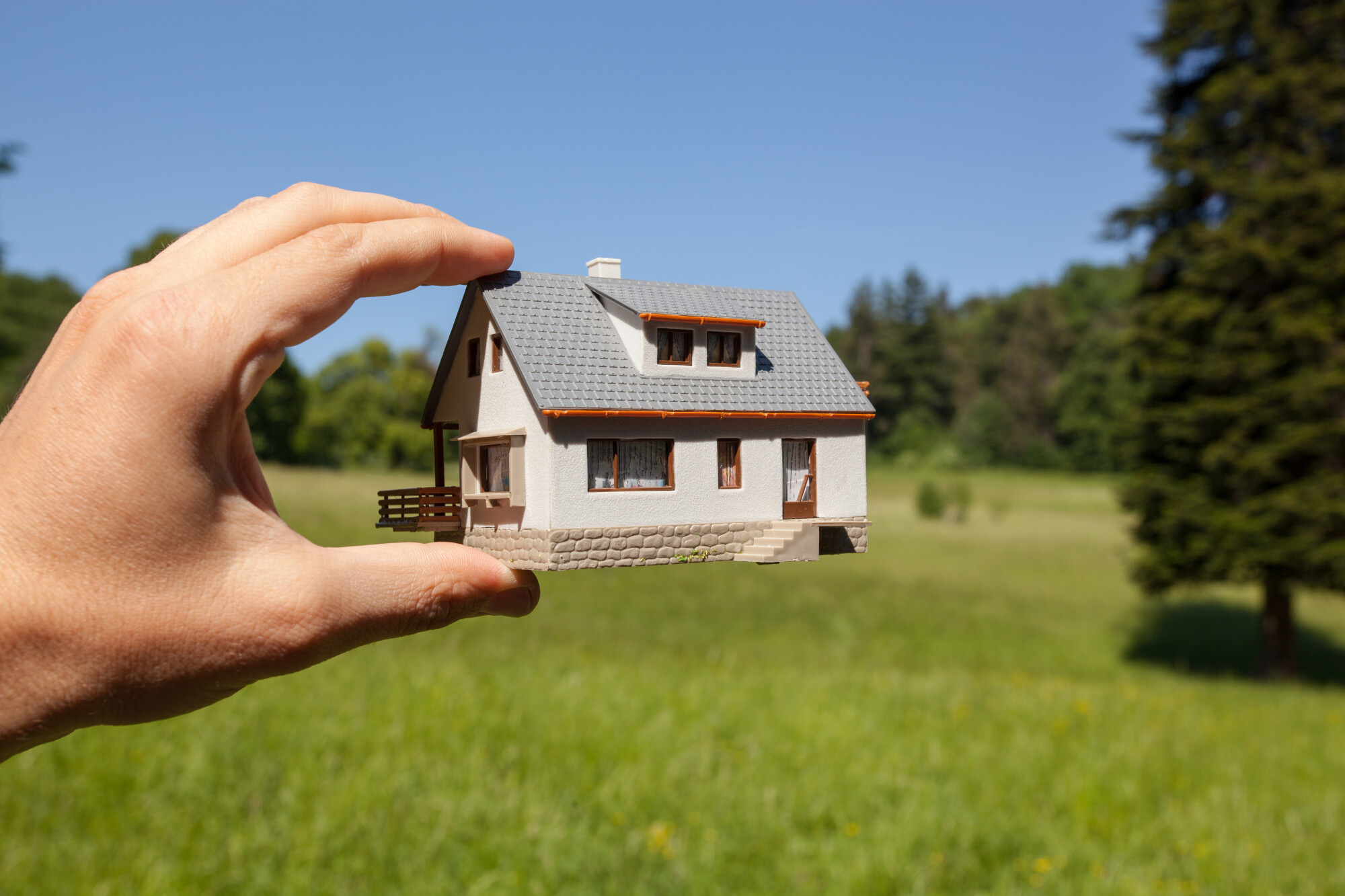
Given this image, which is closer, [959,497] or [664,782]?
[664,782]

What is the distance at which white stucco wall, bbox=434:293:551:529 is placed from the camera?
505 cm

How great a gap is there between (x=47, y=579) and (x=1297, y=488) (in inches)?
1327

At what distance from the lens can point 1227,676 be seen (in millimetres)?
36656

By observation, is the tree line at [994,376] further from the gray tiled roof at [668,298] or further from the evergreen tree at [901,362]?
the gray tiled roof at [668,298]

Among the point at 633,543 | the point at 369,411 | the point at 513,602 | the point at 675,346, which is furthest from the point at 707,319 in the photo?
the point at 369,411

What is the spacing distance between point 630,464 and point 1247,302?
31255 mm

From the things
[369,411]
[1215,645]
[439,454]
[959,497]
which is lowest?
[1215,645]

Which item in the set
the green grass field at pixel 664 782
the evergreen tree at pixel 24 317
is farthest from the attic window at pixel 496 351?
the evergreen tree at pixel 24 317

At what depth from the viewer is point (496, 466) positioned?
5.69 m

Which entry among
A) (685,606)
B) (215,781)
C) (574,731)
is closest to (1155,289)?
(685,606)

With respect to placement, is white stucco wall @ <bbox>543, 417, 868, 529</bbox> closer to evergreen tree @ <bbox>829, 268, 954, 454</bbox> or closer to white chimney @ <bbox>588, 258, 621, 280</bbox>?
white chimney @ <bbox>588, 258, 621, 280</bbox>

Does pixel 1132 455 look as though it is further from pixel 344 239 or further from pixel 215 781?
pixel 344 239

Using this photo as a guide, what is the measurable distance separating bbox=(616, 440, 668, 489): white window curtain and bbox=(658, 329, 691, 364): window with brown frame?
1.83 feet

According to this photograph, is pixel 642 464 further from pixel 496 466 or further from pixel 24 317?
pixel 24 317
